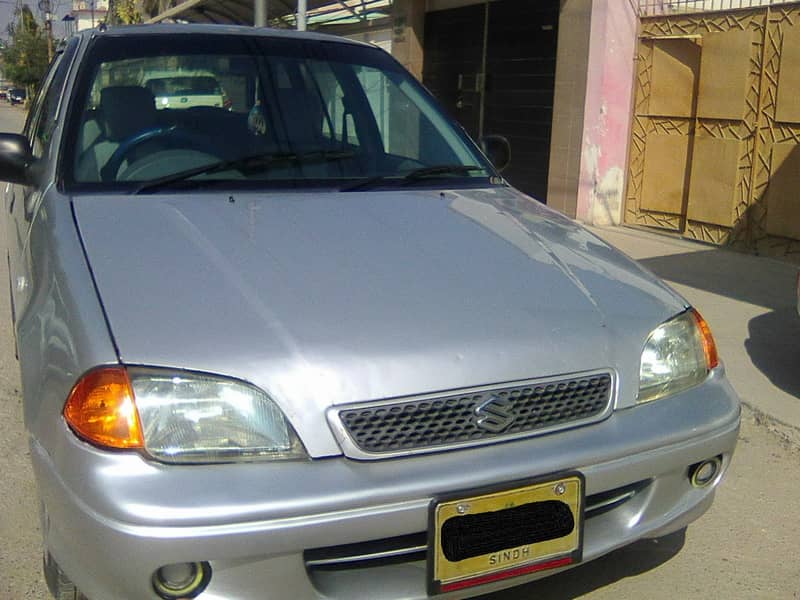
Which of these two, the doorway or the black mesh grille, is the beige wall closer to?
the doorway

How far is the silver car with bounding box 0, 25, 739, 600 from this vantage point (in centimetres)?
204

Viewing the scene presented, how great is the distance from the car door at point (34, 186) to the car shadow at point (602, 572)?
178 centimetres

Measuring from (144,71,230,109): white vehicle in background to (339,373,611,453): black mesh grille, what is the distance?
1.81 meters

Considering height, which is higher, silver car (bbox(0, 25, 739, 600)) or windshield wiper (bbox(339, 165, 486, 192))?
windshield wiper (bbox(339, 165, 486, 192))

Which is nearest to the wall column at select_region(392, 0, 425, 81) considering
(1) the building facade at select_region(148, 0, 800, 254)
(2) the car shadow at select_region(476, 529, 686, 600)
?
(1) the building facade at select_region(148, 0, 800, 254)

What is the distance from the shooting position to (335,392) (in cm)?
211

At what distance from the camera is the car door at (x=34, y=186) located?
3176 mm

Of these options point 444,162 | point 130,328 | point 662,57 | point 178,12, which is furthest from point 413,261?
point 178,12

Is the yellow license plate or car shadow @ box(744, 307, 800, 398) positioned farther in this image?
car shadow @ box(744, 307, 800, 398)

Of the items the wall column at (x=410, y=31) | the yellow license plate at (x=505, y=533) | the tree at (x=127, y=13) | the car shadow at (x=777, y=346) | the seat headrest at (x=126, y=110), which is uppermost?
the tree at (x=127, y=13)

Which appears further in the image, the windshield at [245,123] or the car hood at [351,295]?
the windshield at [245,123]

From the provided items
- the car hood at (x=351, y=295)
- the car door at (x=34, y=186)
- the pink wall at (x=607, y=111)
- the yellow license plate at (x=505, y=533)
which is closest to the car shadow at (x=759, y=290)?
the pink wall at (x=607, y=111)

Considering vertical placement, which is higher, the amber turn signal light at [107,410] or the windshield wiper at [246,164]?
the windshield wiper at [246,164]

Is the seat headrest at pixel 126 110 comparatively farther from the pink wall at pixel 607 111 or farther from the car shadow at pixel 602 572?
the pink wall at pixel 607 111
